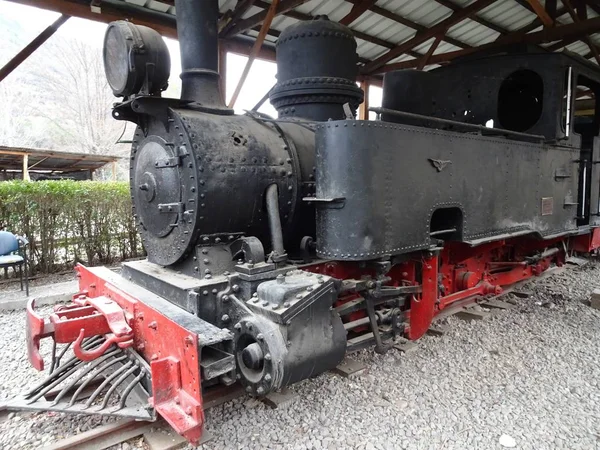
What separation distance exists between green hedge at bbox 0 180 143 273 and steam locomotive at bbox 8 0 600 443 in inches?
134

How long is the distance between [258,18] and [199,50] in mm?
3462

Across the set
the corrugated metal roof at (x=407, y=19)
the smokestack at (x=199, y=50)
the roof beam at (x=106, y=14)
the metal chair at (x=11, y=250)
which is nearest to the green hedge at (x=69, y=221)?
the metal chair at (x=11, y=250)

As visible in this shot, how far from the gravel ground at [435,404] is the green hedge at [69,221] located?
2534mm

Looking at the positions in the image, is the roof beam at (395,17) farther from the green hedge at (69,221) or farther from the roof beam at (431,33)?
the green hedge at (69,221)

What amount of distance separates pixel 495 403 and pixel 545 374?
0.71m

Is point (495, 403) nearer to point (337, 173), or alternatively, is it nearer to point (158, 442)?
point (337, 173)

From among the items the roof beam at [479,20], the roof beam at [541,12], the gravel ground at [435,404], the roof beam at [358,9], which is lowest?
the gravel ground at [435,404]

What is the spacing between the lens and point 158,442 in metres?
2.27

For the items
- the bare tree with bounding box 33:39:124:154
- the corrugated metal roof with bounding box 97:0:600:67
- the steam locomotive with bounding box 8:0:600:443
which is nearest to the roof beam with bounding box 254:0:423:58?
the corrugated metal roof with bounding box 97:0:600:67

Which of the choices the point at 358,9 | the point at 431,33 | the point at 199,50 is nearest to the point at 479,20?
the point at 431,33

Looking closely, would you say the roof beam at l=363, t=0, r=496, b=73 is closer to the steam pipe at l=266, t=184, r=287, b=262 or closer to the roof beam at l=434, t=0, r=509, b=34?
the roof beam at l=434, t=0, r=509, b=34

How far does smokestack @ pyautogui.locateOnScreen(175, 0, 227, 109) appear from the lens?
9.56 feet

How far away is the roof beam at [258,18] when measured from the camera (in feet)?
18.6

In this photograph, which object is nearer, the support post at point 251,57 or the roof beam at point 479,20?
the support post at point 251,57
